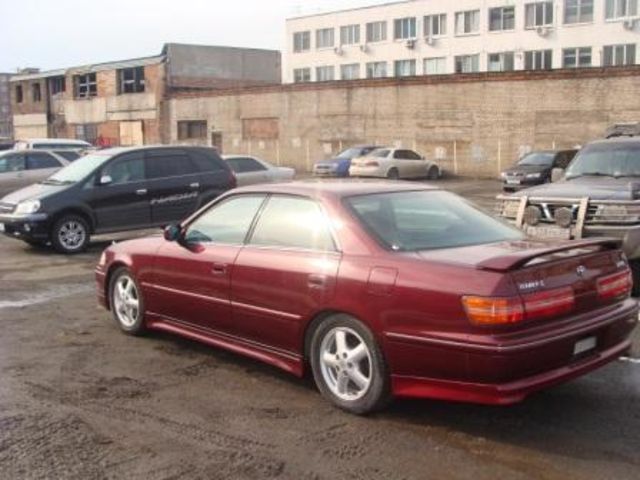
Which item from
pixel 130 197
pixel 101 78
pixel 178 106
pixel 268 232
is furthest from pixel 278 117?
pixel 268 232

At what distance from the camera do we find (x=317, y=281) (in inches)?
209

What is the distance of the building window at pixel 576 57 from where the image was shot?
60397 mm

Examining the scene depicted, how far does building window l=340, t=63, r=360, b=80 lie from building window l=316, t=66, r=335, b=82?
1.15m

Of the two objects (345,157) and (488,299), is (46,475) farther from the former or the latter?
(345,157)

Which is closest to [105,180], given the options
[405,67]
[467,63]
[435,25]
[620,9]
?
[620,9]

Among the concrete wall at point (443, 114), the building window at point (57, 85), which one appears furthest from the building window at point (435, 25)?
the building window at point (57, 85)

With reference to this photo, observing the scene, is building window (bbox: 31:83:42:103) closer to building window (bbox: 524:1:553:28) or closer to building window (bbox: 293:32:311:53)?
building window (bbox: 293:32:311:53)

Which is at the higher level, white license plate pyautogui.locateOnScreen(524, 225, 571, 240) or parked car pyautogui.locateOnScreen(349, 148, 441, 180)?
parked car pyautogui.locateOnScreen(349, 148, 441, 180)

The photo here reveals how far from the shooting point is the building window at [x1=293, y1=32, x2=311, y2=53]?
260 feet

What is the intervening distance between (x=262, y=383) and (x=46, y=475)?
1.88 metres

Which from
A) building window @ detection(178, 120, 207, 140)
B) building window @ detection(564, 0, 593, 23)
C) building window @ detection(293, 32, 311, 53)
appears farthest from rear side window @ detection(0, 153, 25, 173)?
building window @ detection(293, 32, 311, 53)

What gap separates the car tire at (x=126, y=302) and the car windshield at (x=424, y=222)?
2505mm

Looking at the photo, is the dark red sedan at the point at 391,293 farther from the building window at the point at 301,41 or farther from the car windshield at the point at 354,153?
the building window at the point at 301,41

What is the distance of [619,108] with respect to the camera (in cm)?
3341
